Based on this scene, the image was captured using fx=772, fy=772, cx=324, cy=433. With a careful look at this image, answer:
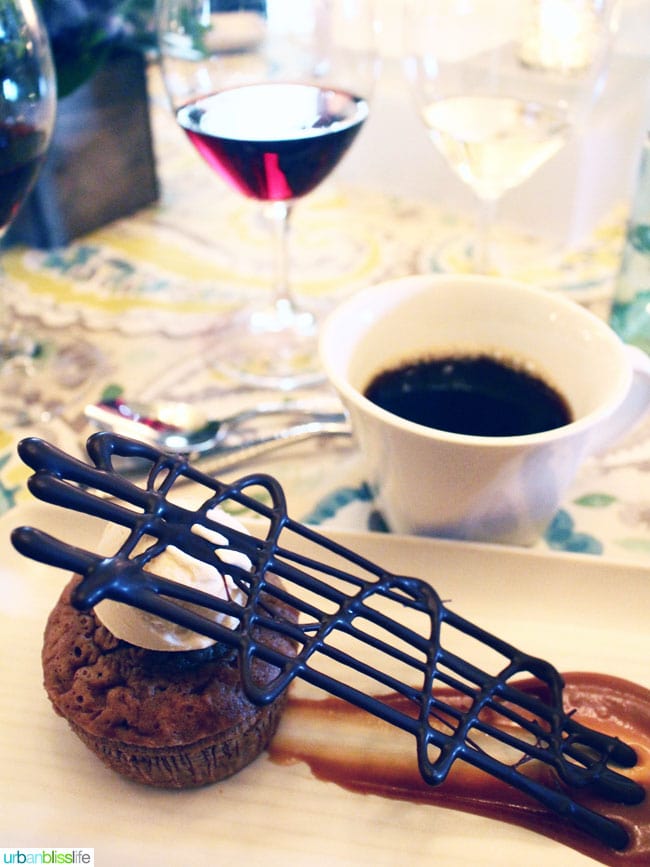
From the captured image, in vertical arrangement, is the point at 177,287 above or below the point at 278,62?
below

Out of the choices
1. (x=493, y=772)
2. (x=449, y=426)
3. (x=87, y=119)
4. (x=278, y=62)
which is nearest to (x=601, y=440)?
(x=449, y=426)

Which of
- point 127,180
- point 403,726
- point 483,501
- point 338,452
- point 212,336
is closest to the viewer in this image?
point 403,726

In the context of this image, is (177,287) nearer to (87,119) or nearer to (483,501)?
(87,119)

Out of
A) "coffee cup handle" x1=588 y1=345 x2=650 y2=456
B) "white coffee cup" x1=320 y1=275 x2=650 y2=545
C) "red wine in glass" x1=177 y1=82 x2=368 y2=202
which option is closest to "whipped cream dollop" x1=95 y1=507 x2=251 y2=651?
"white coffee cup" x1=320 y1=275 x2=650 y2=545

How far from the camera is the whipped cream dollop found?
36 centimetres

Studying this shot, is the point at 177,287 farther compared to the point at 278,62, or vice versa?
the point at 177,287

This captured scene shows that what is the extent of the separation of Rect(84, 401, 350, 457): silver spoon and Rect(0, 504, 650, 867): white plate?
6.1 inches

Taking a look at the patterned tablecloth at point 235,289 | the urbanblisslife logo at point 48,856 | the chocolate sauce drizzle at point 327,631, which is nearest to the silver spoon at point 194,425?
the patterned tablecloth at point 235,289

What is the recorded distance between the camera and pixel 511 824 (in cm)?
36

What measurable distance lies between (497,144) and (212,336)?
0.31 meters

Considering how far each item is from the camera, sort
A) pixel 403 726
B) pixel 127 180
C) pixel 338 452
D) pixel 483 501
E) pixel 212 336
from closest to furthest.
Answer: pixel 403 726 → pixel 483 501 → pixel 338 452 → pixel 212 336 → pixel 127 180

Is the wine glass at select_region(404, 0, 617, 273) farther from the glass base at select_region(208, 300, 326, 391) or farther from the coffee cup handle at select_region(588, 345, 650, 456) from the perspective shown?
the coffee cup handle at select_region(588, 345, 650, 456)

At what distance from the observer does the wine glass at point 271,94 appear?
61 centimetres

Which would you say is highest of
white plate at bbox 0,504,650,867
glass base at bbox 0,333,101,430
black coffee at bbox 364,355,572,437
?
black coffee at bbox 364,355,572,437
